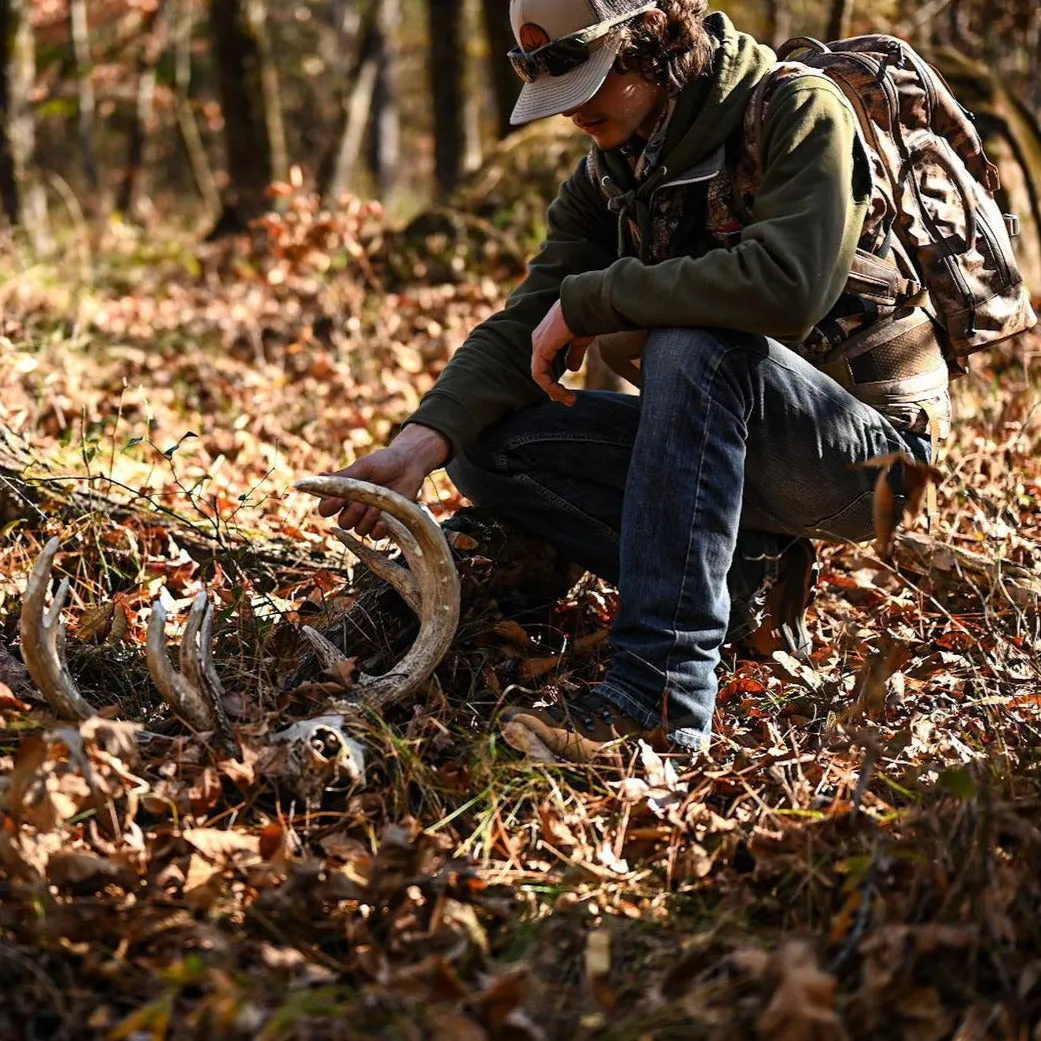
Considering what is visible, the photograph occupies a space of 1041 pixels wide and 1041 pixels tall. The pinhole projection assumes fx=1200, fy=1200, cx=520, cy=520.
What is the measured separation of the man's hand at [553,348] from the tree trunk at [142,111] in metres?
14.0

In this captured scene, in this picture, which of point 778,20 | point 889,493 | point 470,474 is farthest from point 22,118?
point 889,493

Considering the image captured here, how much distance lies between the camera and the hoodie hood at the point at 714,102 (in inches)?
118

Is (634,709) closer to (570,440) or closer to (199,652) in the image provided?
(570,440)

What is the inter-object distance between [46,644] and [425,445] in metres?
1.12

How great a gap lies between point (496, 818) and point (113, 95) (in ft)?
65.3

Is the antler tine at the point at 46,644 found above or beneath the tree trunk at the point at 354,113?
beneath

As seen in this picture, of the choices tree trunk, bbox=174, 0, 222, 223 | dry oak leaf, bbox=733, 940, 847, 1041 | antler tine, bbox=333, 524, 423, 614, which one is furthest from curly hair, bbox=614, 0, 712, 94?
tree trunk, bbox=174, 0, 222, 223

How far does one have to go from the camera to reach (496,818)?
8.70 ft

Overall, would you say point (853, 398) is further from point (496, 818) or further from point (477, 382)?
point (496, 818)

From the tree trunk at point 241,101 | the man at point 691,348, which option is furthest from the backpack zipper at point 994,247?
the tree trunk at point 241,101

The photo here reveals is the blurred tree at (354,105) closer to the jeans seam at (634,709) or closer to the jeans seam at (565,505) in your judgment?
the jeans seam at (565,505)

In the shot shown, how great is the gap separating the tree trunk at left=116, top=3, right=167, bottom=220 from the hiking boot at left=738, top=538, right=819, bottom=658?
46.3ft

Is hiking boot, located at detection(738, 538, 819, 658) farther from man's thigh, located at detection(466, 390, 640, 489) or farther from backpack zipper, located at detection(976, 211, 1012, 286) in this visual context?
backpack zipper, located at detection(976, 211, 1012, 286)

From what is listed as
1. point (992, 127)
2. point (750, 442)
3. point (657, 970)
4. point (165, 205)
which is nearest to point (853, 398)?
point (750, 442)
